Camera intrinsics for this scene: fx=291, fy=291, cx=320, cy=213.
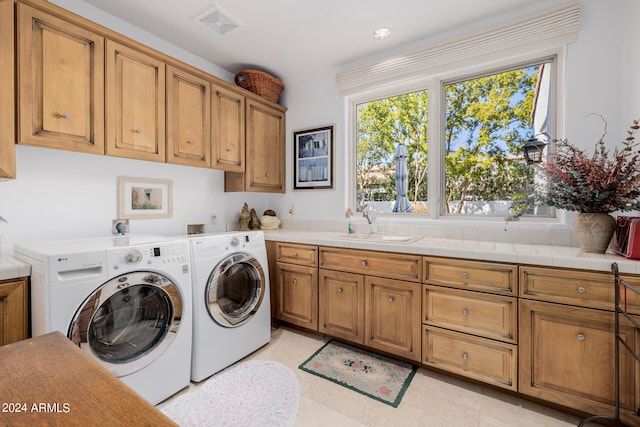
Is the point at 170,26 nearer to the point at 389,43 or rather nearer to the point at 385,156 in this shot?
the point at 389,43

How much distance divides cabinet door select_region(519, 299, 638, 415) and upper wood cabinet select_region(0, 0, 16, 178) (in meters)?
2.90

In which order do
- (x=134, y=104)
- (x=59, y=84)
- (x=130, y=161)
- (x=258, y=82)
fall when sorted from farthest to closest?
A: 1. (x=258, y=82)
2. (x=130, y=161)
3. (x=134, y=104)
4. (x=59, y=84)

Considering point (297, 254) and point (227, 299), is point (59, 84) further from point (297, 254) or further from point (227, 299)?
point (297, 254)

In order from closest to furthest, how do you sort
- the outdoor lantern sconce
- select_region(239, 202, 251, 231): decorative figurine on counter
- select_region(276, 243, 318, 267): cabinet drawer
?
the outdoor lantern sconce, select_region(276, 243, 318, 267): cabinet drawer, select_region(239, 202, 251, 231): decorative figurine on counter

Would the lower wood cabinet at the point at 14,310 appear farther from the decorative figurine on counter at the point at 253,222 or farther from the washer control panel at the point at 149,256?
the decorative figurine on counter at the point at 253,222

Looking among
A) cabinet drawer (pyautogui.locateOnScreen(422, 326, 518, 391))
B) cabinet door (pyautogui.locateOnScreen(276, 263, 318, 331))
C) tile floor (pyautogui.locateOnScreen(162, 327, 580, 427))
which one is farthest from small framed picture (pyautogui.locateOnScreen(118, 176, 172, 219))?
cabinet drawer (pyautogui.locateOnScreen(422, 326, 518, 391))

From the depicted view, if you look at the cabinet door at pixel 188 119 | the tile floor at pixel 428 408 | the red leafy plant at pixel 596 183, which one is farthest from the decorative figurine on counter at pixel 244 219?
the red leafy plant at pixel 596 183

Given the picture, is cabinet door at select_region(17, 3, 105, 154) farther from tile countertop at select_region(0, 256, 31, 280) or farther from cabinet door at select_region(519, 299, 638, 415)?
cabinet door at select_region(519, 299, 638, 415)

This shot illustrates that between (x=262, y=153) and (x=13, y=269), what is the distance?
2.02 meters

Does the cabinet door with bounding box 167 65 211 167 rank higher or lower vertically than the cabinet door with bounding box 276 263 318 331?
higher

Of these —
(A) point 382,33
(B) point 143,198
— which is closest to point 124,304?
(B) point 143,198

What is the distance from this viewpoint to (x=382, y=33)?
2340mm

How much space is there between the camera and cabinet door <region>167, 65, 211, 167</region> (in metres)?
2.20

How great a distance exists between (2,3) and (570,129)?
336 cm
